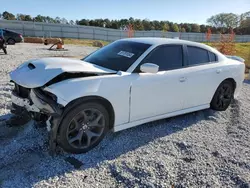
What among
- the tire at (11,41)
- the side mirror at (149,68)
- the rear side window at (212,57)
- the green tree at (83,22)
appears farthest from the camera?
the green tree at (83,22)

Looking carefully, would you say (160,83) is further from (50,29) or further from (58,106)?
(50,29)

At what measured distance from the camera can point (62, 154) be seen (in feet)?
10.9

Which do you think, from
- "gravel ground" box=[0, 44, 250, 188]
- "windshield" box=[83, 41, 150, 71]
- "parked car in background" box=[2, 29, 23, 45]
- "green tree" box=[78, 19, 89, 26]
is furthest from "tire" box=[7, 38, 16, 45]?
"green tree" box=[78, 19, 89, 26]

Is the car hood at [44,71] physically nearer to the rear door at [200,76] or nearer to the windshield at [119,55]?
the windshield at [119,55]

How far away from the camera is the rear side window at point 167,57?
4.08 m

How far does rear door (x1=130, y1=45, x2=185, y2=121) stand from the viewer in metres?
3.75

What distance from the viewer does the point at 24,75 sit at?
3.44 m

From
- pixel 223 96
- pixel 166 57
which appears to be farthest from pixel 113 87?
pixel 223 96

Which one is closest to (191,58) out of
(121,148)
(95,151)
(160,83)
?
(160,83)

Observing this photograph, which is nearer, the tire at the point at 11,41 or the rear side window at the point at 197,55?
the rear side window at the point at 197,55

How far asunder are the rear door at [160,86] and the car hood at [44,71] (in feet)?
1.80

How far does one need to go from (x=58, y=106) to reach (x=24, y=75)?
2.67 ft

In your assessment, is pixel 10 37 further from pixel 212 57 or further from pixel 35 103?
pixel 35 103

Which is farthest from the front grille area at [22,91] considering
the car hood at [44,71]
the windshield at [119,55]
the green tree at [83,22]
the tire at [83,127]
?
the green tree at [83,22]
